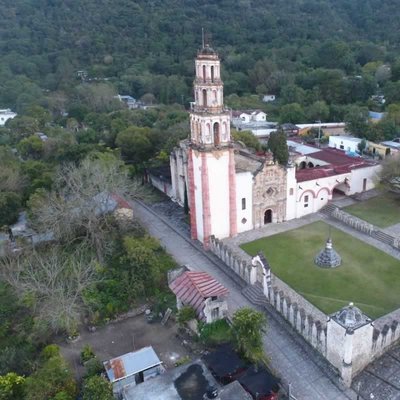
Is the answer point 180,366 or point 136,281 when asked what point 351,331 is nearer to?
point 180,366

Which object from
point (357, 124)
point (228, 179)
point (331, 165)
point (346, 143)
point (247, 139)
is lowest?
point (346, 143)

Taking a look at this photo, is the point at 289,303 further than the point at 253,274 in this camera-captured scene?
No

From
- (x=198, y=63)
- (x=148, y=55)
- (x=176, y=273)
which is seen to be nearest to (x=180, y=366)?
(x=176, y=273)

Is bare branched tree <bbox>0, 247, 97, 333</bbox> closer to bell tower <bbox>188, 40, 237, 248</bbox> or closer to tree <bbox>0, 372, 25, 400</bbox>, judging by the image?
tree <bbox>0, 372, 25, 400</bbox>

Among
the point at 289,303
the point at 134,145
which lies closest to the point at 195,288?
the point at 289,303

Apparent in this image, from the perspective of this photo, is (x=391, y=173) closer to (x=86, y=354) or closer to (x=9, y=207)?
(x=86, y=354)

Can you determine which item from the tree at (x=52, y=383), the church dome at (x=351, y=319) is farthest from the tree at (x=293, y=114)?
the tree at (x=52, y=383)
